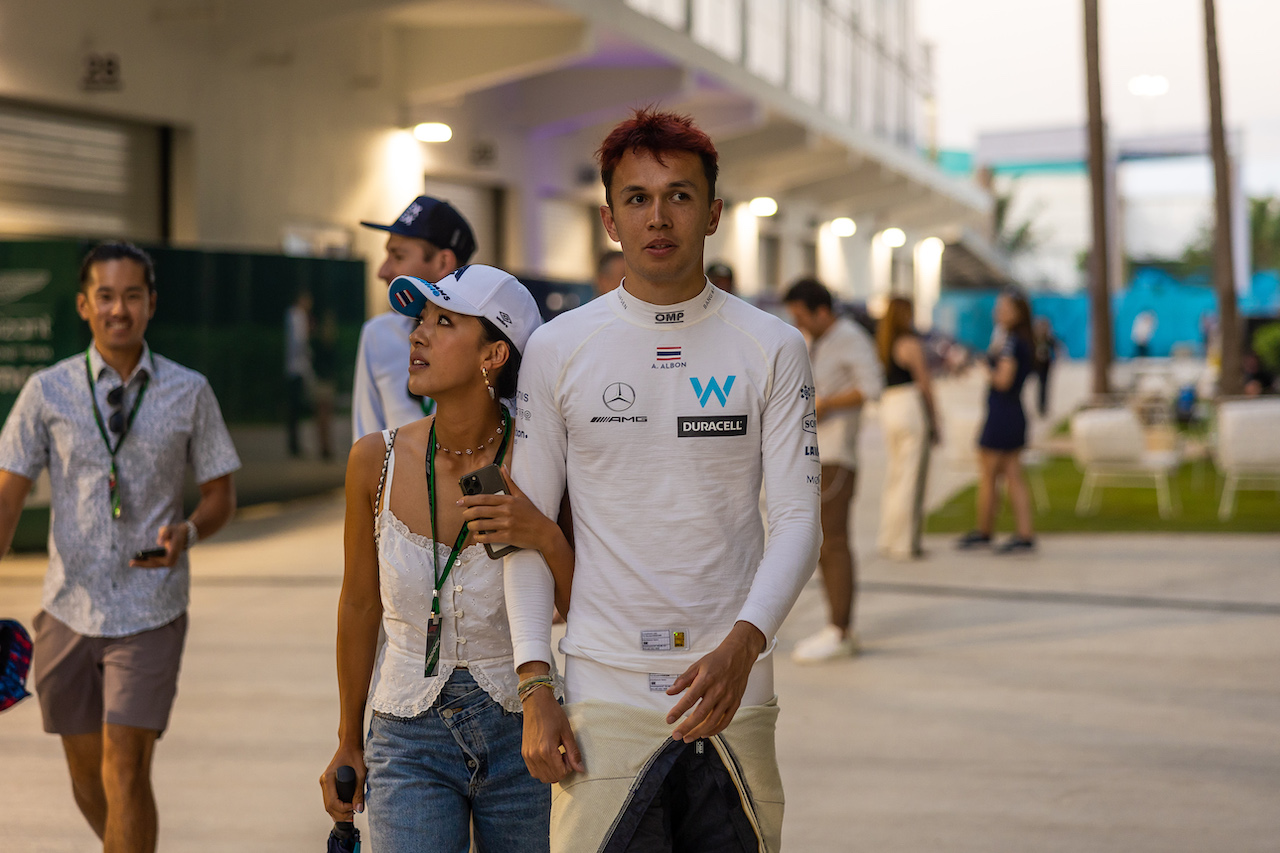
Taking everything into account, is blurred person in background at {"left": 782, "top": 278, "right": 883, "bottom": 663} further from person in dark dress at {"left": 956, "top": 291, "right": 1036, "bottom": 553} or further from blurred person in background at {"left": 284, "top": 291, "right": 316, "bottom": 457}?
blurred person in background at {"left": 284, "top": 291, "right": 316, "bottom": 457}

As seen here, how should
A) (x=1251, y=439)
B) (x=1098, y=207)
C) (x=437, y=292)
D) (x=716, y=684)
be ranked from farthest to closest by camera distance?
(x=1098, y=207) < (x=1251, y=439) < (x=437, y=292) < (x=716, y=684)

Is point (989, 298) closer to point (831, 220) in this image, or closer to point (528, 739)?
point (831, 220)

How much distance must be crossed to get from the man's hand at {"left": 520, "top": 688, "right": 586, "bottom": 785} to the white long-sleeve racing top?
0.08 meters

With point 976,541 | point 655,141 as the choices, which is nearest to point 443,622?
point 655,141

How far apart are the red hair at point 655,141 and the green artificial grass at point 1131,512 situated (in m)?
10.7

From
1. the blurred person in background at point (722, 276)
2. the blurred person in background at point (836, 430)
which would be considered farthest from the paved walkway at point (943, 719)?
the blurred person in background at point (722, 276)

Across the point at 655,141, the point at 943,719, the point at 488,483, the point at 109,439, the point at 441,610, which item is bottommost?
the point at 943,719

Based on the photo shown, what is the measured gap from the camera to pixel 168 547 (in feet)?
12.6

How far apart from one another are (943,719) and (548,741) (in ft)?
13.8

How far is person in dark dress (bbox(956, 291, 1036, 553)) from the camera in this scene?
36.2 ft

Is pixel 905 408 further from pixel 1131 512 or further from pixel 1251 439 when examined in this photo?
pixel 1131 512

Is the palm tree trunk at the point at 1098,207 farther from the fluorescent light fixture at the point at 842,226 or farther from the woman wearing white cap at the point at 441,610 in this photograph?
the woman wearing white cap at the point at 441,610

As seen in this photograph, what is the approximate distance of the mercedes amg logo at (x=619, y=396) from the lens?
2.59 meters

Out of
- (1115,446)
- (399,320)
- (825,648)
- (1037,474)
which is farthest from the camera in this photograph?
(1037,474)
